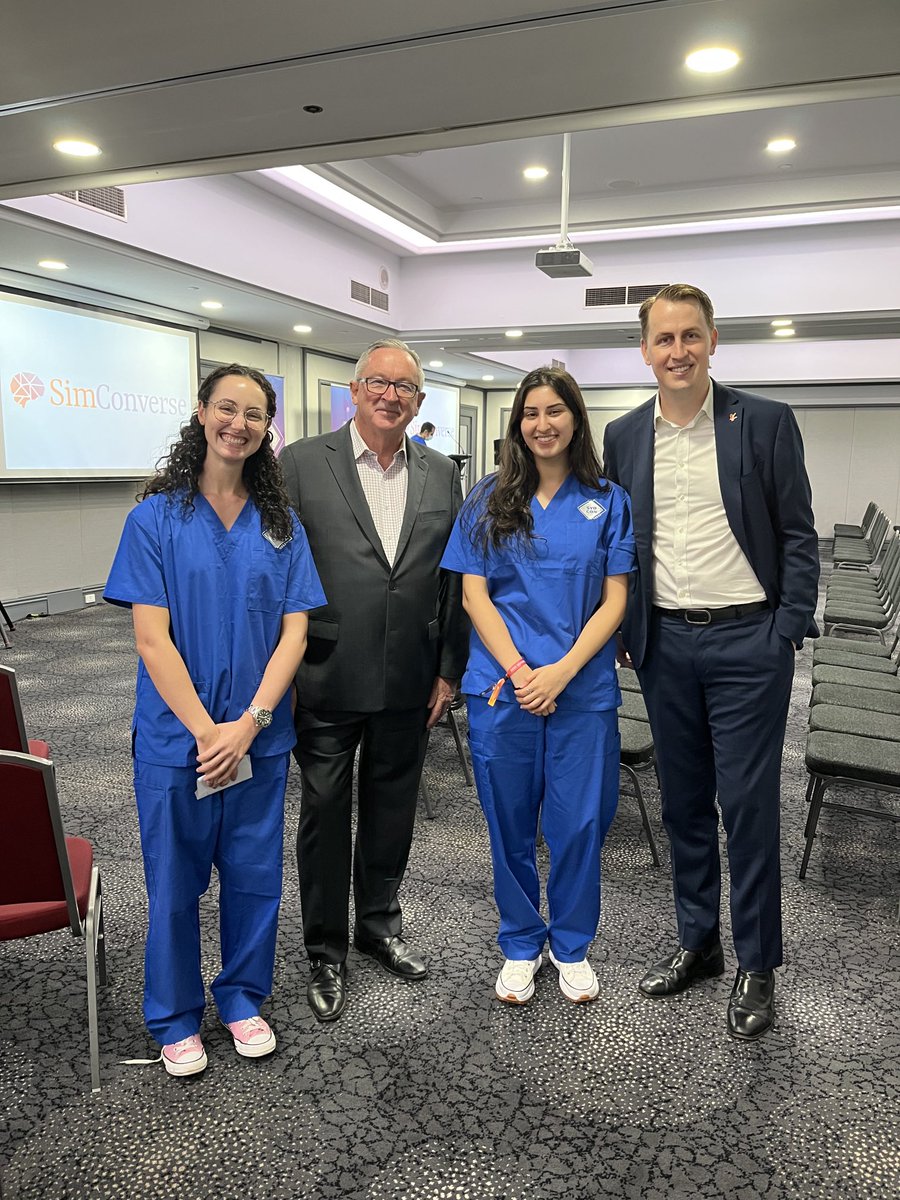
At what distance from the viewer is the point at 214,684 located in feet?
5.82

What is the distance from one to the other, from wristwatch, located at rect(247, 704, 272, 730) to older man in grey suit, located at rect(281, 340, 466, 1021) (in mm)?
247

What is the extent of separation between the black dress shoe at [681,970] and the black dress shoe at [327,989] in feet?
2.54

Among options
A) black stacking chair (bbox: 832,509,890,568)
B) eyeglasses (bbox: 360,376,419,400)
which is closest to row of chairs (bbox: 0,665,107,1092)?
eyeglasses (bbox: 360,376,419,400)

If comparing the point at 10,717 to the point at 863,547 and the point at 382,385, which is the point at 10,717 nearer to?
the point at 382,385

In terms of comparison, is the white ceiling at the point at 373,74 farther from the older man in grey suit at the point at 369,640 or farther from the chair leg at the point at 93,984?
the chair leg at the point at 93,984

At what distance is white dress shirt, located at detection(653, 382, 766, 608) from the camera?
77.8 inches

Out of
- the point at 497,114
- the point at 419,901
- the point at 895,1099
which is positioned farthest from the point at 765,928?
the point at 497,114

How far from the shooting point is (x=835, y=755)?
2641mm

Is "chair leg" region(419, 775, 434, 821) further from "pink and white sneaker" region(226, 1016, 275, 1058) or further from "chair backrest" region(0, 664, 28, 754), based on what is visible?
"chair backrest" region(0, 664, 28, 754)

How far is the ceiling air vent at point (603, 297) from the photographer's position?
818cm

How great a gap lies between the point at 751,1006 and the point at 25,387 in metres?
6.91

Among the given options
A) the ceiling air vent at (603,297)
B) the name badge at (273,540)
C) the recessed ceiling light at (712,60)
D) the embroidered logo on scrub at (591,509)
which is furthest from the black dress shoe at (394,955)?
the ceiling air vent at (603,297)

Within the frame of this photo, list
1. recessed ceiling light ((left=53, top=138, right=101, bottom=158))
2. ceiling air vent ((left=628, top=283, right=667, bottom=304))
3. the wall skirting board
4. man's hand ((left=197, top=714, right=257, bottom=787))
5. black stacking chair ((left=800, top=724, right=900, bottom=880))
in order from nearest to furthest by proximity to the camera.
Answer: man's hand ((left=197, top=714, right=257, bottom=787)) → black stacking chair ((left=800, top=724, right=900, bottom=880)) → recessed ceiling light ((left=53, top=138, right=101, bottom=158)) → the wall skirting board → ceiling air vent ((left=628, top=283, right=667, bottom=304))

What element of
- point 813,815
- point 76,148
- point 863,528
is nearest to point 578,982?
point 813,815
